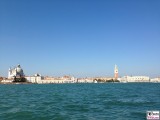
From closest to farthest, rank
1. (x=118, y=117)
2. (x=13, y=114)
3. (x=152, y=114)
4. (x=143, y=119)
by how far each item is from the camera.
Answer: (x=152, y=114) < (x=143, y=119) < (x=118, y=117) < (x=13, y=114)

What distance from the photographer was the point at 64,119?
51.6 feet

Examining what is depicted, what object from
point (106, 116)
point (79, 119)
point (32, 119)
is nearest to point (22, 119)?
point (32, 119)

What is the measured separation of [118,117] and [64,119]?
10.5 ft

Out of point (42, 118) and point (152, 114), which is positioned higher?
point (152, 114)

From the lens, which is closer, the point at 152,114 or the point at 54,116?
the point at 152,114

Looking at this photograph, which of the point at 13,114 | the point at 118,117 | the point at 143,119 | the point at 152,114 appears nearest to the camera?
the point at 152,114

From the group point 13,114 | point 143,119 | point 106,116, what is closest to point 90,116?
point 106,116

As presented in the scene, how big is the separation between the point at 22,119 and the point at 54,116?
6.55ft

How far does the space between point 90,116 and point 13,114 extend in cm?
494

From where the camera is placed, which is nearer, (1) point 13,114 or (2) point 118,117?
(2) point 118,117

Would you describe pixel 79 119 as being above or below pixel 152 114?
below

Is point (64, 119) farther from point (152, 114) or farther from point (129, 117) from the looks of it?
point (152, 114)

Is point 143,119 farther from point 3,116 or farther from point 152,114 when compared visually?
point 3,116

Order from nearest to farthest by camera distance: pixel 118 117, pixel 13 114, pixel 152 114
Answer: pixel 152 114 → pixel 118 117 → pixel 13 114
